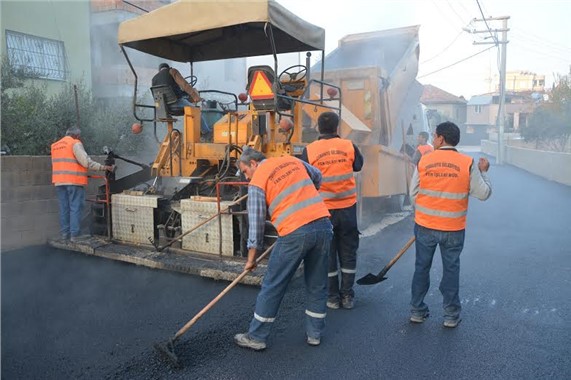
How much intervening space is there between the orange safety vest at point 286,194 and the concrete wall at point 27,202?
169 inches

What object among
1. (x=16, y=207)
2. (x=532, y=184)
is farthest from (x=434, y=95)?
(x=16, y=207)

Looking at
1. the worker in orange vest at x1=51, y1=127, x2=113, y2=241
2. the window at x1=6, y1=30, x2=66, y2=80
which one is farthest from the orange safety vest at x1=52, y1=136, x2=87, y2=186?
the window at x1=6, y1=30, x2=66, y2=80

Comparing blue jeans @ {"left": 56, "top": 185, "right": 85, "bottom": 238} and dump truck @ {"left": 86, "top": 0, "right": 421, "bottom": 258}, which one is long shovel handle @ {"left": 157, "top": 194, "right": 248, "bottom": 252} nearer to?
dump truck @ {"left": 86, "top": 0, "right": 421, "bottom": 258}

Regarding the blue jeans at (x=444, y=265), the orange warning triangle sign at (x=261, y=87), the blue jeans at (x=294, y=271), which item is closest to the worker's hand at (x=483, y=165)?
the blue jeans at (x=444, y=265)

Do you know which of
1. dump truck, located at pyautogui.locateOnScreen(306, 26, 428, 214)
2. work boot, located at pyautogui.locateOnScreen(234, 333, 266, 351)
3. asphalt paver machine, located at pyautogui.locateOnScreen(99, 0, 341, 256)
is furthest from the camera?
dump truck, located at pyautogui.locateOnScreen(306, 26, 428, 214)

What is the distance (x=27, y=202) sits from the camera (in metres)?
6.09

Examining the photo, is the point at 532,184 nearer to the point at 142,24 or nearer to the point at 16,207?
the point at 142,24

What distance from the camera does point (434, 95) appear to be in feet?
196

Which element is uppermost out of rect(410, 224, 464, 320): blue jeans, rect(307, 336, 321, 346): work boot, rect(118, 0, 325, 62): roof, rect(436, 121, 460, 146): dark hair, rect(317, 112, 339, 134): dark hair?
rect(118, 0, 325, 62): roof

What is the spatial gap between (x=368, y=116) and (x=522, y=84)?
87.3 meters

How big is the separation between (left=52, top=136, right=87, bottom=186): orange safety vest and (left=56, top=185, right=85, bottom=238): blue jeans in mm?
101

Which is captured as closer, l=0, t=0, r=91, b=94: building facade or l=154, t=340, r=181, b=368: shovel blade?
l=154, t=340, r=181, b=368: shovel blade

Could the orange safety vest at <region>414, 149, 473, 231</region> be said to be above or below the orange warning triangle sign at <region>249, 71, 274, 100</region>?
below

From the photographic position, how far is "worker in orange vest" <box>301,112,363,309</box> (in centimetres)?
395
